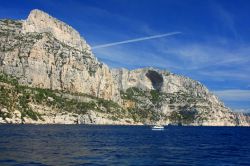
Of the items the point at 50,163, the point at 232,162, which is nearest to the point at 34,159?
the point at 50,163

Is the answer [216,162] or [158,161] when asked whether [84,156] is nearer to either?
[158,161]

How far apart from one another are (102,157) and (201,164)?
17107 mm

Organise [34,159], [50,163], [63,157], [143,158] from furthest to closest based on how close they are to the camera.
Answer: [143,158] < [63,157] < [34,159] < [50,163]

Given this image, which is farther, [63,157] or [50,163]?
[63,157]

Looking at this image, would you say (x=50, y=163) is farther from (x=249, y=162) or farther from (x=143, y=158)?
(x=249, y=162)

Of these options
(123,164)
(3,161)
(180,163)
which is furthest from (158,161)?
(3,161)

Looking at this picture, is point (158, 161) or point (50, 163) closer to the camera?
point (50, 163)

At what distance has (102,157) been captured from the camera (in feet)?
252

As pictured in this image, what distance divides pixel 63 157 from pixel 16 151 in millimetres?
11590

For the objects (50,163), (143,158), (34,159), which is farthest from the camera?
(143,158)

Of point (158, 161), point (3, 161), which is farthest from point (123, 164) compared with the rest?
point (3, 161)

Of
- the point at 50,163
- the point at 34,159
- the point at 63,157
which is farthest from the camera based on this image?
the point at 63,157

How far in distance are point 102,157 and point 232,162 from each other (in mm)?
22593

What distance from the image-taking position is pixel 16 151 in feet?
261
